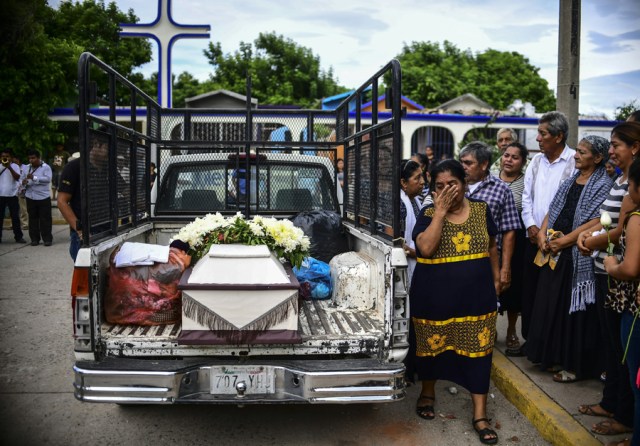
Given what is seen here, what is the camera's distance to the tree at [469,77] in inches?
1500

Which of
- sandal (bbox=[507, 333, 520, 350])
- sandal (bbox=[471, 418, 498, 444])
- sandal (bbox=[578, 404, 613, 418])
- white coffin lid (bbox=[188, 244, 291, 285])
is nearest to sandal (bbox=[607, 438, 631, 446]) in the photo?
sandal (bbox=[578, 404, 613, 418])

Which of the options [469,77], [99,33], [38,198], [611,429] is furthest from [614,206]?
[469,77]

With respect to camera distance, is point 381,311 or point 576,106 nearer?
point 381,311

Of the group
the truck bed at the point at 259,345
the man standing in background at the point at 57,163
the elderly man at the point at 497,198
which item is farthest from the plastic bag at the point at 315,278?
the man standing in background at the point at 57,163

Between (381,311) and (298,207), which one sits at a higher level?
(298,207)

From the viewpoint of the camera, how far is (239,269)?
3.71 meters

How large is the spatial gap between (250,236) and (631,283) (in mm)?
2429

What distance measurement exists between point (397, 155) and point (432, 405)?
1.94m

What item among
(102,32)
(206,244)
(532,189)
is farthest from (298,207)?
(102,32)

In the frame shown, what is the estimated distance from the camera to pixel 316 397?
3547mm

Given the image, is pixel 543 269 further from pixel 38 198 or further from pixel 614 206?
pixel 38 198

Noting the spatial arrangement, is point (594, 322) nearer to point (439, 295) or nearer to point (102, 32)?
point (439, 295)

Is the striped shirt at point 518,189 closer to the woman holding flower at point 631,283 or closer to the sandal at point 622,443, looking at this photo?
the woman holding flower at point 631,283

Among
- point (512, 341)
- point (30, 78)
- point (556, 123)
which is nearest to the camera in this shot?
point (556, 123)
